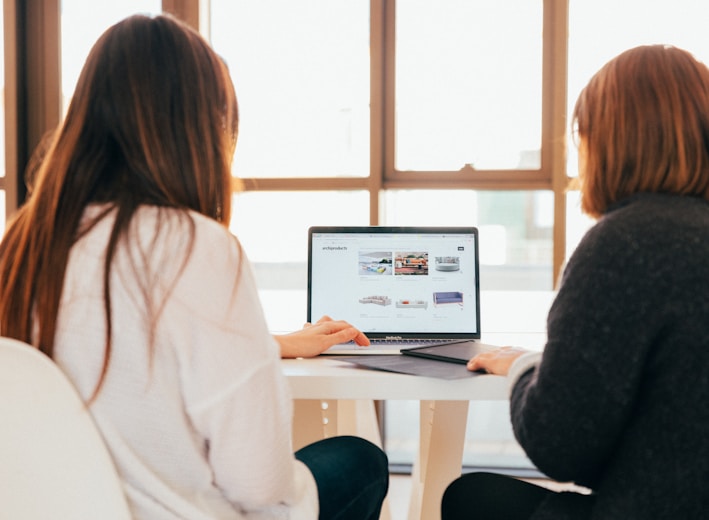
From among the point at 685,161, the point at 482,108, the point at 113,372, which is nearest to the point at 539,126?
the point at 482,108

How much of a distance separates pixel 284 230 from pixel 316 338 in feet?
4.84

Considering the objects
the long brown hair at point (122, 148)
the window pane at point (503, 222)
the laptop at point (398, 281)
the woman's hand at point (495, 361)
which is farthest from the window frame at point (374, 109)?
the long brown hair at point (122, 148)

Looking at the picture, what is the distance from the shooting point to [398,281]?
1850 millimetres

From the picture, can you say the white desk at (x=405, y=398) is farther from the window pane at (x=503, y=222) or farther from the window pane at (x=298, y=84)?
the window pane at (x=298, y=84)

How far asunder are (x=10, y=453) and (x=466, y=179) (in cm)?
228

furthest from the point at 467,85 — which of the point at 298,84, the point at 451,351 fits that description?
the point at 451,351

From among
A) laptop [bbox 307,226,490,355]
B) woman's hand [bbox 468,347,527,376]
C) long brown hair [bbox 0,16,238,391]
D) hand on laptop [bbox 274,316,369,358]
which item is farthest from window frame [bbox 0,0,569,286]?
long brown hair [bbox 0,16,238,391]

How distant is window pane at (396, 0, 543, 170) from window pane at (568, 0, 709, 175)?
15 centimetres

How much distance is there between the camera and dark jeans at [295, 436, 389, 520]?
1.16m

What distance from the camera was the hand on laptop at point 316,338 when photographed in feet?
5.11

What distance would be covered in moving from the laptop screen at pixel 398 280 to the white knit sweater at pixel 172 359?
0.90 metres

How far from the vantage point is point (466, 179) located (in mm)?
2932

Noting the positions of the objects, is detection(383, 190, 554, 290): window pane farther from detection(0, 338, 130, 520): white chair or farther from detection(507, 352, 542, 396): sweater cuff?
detection(0, 338, 130, 520): white chair

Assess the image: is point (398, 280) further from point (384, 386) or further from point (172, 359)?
point (172, 359)
